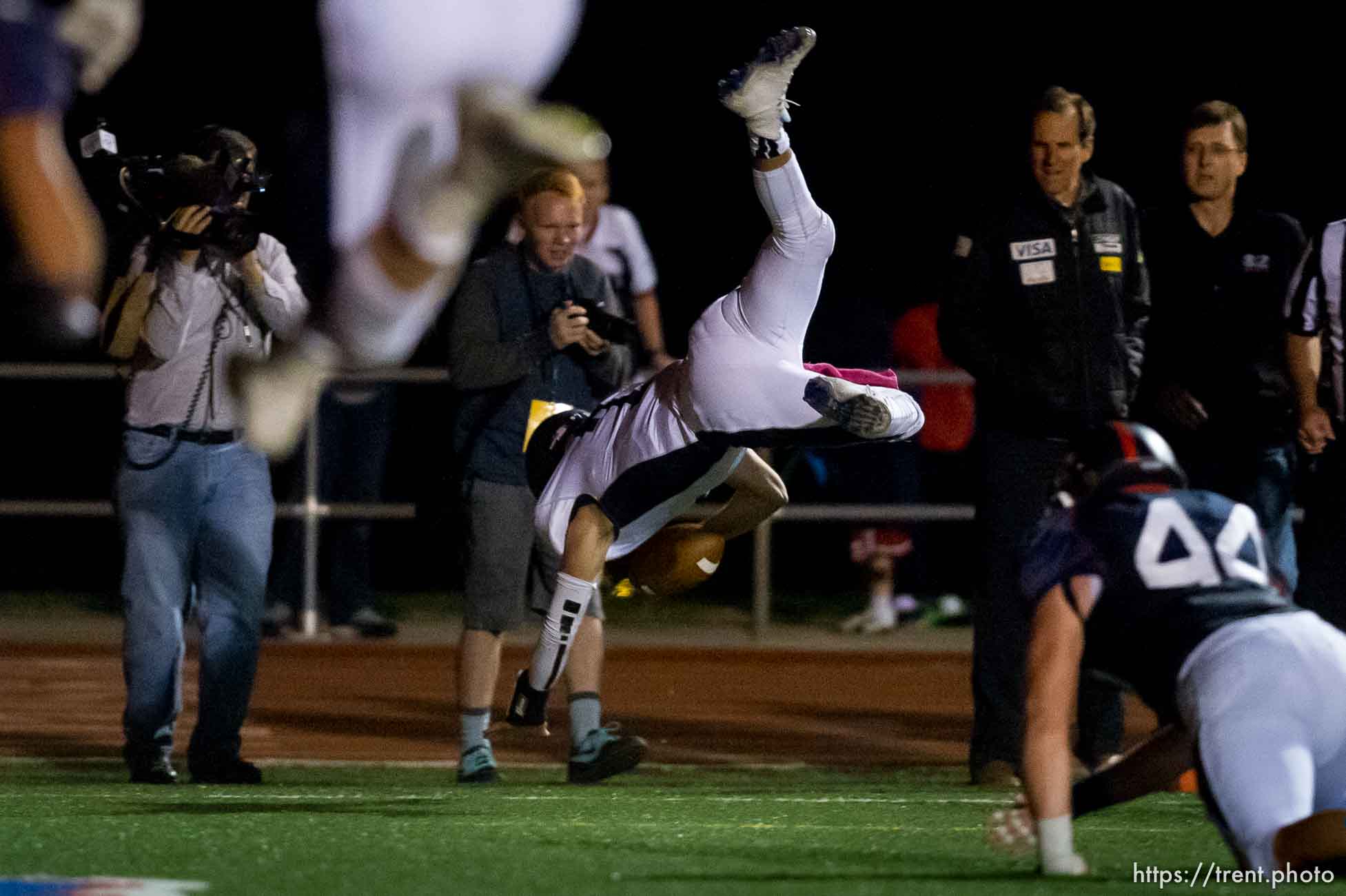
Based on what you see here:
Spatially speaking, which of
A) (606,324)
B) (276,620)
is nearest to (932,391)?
(276,620)

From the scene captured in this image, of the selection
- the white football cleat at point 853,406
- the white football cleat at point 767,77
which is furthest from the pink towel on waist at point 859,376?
the white football cleat at point 767,77

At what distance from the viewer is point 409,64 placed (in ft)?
9.64

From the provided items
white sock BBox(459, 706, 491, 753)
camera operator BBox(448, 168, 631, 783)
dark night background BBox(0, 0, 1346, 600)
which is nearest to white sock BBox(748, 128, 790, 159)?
camera operator BBox(448, 168, 631, 783)

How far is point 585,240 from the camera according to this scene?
8352mm

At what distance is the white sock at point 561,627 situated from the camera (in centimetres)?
643

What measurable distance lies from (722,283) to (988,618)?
6803 millimetres

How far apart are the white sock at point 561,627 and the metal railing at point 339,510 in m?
4.04

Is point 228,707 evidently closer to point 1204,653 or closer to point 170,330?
point 170,330

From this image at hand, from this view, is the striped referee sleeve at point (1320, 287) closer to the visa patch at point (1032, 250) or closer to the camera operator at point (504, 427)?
the visa patch at point (1032, 250)

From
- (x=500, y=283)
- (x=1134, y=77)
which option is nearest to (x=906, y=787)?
(x=500, y=283)

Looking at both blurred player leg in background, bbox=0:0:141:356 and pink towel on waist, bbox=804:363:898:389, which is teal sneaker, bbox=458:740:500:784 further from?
blurred player leg in background, bbox=0:0:141:356

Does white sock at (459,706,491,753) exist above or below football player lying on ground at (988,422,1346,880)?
below

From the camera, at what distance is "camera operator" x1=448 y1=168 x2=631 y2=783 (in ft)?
23.5

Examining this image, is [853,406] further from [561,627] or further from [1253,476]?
[1253,476]
